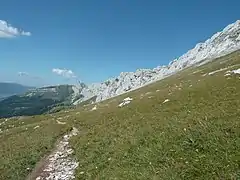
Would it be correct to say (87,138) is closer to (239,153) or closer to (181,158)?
(181,158)

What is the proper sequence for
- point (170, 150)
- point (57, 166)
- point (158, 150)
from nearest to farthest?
point (170, 150), point (158, 150), point (57, 166)

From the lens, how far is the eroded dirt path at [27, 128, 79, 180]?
24.7m

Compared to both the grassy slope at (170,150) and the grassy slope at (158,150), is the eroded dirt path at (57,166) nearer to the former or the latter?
the grassy slope at (158,150)

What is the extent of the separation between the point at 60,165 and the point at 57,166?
0.91ft

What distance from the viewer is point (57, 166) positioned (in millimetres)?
27297

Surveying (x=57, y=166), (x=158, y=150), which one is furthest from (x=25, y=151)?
(x=158, y=150)

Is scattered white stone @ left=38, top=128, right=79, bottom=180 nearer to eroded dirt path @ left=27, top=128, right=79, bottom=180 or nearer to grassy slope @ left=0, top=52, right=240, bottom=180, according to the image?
eroded dirt path @ left=27, top=128, right=79, bottom=180

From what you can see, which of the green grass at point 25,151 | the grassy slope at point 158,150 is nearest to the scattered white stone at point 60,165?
the grassy slope at point 158,150

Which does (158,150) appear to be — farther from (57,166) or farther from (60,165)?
(57,166)

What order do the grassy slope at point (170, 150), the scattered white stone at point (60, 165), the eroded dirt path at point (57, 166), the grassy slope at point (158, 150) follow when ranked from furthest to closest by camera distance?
the eroded dirt path at point (57, 166) < the scattered white stone at point (60, 165) < the grassy slope at point (158, 150) < the grassy slope at point (170, 150)

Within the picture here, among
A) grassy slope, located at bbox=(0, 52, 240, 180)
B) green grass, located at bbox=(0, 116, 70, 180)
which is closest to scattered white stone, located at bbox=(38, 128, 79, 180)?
grassy slope, located at bbox=(0, 52, 240, 180)

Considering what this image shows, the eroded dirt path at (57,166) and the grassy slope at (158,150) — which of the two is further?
the eroded dirt path at (57,166)

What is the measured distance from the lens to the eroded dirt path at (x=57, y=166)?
24672mm

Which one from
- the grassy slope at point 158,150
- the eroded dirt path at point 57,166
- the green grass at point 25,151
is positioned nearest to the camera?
the grassy slope at point 158,150
